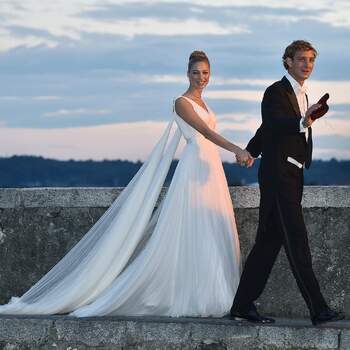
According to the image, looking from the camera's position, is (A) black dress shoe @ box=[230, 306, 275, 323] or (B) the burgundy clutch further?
(A) black dress shoe @ box=[230, 306, 275, 323]

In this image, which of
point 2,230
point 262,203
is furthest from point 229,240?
point 2,230

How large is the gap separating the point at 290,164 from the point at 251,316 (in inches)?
50.1

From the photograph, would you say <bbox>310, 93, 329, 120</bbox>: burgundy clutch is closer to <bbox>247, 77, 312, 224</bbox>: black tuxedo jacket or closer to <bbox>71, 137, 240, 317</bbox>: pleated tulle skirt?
<bbox>247, 77, 312, 224</bbox>: black tuxedo jacket

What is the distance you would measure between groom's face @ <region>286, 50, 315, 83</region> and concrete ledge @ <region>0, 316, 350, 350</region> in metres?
1.87

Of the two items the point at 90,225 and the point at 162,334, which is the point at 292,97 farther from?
the point at 90,225

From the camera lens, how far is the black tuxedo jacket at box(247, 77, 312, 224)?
847 cm

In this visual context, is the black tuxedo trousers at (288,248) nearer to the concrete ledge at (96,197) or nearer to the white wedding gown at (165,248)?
the white wedding gown at (165,248)

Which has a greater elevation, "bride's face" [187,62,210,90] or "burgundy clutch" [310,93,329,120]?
"bride's face" [187,62,210,90]

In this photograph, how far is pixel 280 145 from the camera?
27.9 feet

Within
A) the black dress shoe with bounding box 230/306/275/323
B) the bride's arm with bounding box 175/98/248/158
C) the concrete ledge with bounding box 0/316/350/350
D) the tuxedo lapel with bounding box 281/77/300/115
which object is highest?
the tuxedo lapel with bounding box 281/77/300/115

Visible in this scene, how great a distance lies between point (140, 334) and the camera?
9188 millimetres

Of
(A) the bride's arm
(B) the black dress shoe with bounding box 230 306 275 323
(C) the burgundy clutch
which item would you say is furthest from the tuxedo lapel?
(B) the black dress shoe with bounding box 230 306 275 323

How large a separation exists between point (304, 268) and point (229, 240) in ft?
3.38

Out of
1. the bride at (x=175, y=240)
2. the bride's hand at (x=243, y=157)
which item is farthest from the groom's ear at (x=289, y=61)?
the bride at (x=175, y=240)
